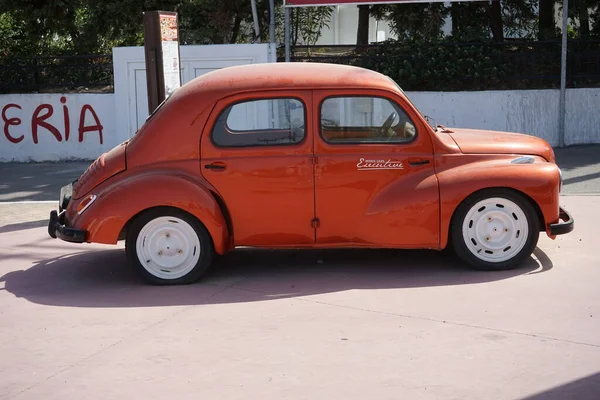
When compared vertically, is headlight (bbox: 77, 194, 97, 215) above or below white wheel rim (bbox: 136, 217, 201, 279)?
above

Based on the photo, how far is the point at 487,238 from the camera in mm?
7410

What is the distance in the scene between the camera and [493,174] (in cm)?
728

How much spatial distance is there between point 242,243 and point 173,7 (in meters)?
9.89

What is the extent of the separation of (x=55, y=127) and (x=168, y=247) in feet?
28.3

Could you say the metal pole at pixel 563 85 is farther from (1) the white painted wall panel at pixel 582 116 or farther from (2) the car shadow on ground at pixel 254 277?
(2) the car shadow on ground at pixel 254 277

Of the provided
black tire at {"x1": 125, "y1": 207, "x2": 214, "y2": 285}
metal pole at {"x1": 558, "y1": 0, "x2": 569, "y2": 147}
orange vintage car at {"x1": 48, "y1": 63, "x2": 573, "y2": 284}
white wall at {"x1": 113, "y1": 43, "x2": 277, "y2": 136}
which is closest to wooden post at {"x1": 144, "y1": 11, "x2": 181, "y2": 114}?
orange vintage car at {"x1": 48, "y1": 63, "x2": 573, "y2": 284}

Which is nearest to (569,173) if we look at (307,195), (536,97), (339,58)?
(536,97)

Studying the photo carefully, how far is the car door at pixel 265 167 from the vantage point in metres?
7.39

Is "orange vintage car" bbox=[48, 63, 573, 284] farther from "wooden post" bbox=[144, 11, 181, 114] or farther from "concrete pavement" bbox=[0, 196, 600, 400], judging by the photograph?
"wooden post" bbox=[144, 11, 181, 114]

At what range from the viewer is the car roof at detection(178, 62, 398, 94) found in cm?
746

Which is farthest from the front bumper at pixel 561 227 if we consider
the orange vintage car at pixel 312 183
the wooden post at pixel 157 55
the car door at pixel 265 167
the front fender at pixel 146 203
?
the wooden post at pixel 157 55

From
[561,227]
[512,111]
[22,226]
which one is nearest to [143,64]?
[22,226]

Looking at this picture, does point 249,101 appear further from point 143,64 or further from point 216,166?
point 143,64

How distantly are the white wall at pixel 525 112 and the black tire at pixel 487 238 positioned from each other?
25.9 ft
